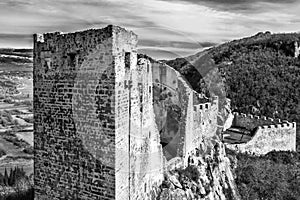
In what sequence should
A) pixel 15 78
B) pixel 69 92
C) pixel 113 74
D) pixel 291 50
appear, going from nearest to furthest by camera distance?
pixel 113 74
pixel 69 92
pixel 15 78
pixel 291 50

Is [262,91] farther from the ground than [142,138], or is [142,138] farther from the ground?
[262,91]

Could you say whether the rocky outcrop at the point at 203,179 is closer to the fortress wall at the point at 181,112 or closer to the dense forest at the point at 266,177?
the fortress wall at the point at 181,112

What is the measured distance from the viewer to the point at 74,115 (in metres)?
7.69

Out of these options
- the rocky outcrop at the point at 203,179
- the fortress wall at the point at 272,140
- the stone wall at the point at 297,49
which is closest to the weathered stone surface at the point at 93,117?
the rocky outcrop at the point at 203,179

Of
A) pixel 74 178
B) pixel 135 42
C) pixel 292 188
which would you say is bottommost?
pixel 292 188

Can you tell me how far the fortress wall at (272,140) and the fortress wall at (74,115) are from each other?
14.4 meters

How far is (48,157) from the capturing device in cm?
821

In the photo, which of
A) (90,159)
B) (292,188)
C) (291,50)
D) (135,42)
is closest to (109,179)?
(90,159)

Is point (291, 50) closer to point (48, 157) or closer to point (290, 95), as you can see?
point (290, 95)

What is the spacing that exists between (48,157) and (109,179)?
1.83 m

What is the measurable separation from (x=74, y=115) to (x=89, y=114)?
438mm

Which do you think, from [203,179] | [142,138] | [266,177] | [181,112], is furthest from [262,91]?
[142,138]

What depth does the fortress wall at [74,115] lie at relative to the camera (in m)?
7.26

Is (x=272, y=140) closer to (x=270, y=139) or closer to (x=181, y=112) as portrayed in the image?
(x=270, y=139)
